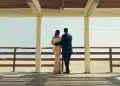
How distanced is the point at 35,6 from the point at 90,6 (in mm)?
1954

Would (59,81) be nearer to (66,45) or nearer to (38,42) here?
(66,45)

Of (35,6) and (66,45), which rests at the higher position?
(35,6)

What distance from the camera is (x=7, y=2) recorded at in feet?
43.8

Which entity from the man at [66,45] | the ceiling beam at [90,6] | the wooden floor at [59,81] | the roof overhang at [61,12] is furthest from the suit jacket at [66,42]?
the roof overhang at [61,12]

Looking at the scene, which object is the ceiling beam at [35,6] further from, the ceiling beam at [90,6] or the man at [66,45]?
the ceiling beam at [90,6]

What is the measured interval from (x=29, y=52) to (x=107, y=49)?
3249mm

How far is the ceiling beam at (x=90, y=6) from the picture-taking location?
12.3 m

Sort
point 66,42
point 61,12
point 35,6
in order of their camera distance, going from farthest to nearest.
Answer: point 61,12, point 35,6, point 66,42

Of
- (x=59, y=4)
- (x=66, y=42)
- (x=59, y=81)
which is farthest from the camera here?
(x=59, y=4)

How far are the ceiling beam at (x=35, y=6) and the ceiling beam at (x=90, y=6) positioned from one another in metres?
1.77

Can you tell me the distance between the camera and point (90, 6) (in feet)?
42.7

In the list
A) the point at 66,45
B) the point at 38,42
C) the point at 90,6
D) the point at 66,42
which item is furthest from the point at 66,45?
the point at 38,42

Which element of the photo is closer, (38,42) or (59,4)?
(59,4)

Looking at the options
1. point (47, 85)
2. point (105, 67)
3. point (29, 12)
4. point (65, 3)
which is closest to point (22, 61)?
point (29, 12)
